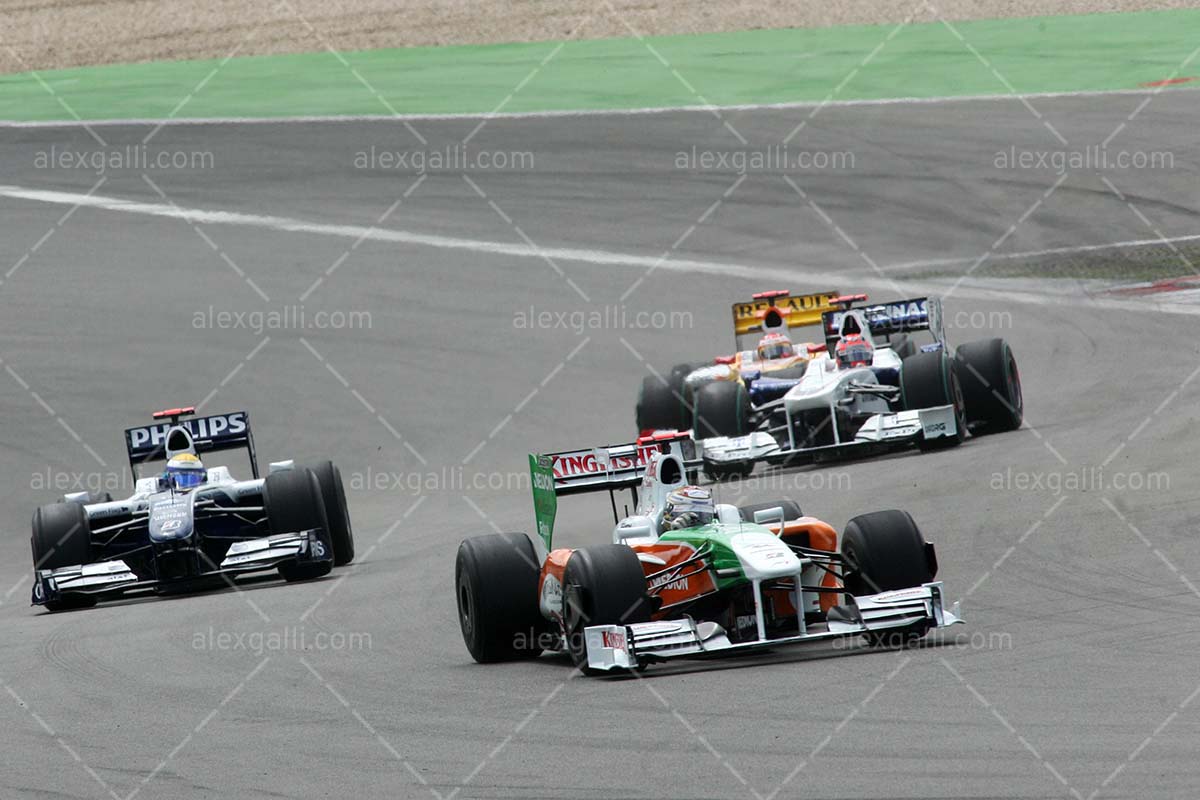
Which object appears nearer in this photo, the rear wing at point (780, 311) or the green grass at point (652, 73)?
the rear wing at point (780, 311)

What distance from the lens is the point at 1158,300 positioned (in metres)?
28.2

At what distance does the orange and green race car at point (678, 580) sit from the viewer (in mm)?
10688

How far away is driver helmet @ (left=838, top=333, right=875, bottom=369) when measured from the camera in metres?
20.2

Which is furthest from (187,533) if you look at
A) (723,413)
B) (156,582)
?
(723,413)

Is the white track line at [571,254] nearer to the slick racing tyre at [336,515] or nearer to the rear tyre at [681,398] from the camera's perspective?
the rear tyre at [681,398]

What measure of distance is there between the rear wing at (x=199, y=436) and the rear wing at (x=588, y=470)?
6.42 meters

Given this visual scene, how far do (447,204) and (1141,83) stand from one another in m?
14.7

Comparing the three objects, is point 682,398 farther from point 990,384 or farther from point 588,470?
A: point 588,470

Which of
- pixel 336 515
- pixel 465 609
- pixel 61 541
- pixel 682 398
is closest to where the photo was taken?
pixel 465 609

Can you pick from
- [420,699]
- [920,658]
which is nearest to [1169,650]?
[920,658]

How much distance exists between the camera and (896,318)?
69.2ft

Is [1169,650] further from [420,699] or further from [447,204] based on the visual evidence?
[447,204]

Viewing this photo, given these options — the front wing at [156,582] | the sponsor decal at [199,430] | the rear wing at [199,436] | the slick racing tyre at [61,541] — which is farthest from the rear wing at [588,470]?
the sponsor decal at [199,430]

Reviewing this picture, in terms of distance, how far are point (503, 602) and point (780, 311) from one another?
1120cm
